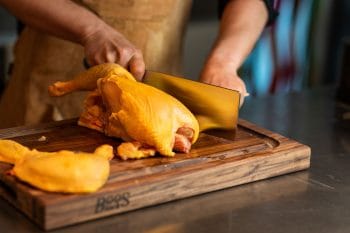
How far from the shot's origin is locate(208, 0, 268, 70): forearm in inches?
55.4

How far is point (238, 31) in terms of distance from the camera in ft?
4.81

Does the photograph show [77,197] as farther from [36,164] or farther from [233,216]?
A: [233,216]

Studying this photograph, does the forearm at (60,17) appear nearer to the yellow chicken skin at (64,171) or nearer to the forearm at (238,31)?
the forearm at (238,31)

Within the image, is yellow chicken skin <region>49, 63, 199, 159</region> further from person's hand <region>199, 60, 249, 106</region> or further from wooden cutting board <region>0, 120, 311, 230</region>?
person's hand <region>199, 60, 249, 106</region>

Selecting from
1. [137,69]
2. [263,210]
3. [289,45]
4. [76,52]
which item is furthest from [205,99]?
[289,45]

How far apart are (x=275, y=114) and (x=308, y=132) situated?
127 millimetres

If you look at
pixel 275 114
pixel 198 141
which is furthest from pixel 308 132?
pixel 198 141

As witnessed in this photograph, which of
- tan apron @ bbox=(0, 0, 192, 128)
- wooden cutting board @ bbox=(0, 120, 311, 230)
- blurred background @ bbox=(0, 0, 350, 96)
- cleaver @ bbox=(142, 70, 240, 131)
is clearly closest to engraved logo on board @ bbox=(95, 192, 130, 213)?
wooden cutting board @ bbox=(0, 120, 311, 230)

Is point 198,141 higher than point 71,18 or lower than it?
lower

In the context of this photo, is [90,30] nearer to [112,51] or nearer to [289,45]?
[112,51]

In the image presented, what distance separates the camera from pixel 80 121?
122 cm

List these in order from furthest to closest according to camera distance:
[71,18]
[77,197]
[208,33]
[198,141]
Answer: [208,33] < [71,18] < [198,141] < [77,197]

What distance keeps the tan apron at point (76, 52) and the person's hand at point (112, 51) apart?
157mm

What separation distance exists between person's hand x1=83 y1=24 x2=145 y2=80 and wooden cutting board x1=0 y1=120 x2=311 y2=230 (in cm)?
12
